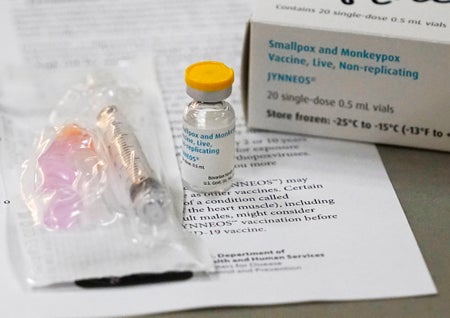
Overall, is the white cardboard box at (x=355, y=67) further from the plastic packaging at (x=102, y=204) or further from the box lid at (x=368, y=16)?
the plastic packaging at (x=102, y=204)

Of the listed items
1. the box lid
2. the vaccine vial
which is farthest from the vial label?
the box lid

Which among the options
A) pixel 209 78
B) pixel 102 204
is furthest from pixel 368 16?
pixel 102 204

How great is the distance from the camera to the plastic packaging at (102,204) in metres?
0.55

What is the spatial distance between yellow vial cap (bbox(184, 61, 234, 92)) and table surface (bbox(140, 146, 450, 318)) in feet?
0.54

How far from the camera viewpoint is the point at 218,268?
56 cm

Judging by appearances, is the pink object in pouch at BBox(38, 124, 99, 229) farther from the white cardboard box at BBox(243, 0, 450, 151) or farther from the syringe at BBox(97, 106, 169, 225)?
the white cardboard box at BBox(243, 0, 450, 151)

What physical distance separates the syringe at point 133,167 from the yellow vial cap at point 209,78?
0.24 feet

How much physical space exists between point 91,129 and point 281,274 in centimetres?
21

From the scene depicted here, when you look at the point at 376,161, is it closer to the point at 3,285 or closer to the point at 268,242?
the point at 268,242

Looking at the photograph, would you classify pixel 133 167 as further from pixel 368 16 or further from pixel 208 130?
pixel 368 16

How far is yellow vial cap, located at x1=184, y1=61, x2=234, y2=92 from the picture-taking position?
0.59 m

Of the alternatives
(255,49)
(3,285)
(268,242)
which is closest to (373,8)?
(255,49)

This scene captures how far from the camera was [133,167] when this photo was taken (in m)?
0.60

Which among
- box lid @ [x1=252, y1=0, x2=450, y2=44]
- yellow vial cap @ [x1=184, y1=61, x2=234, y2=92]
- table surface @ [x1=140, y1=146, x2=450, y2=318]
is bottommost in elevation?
table surface @ [x1=140, y1=146, x2=450, y2=318]
